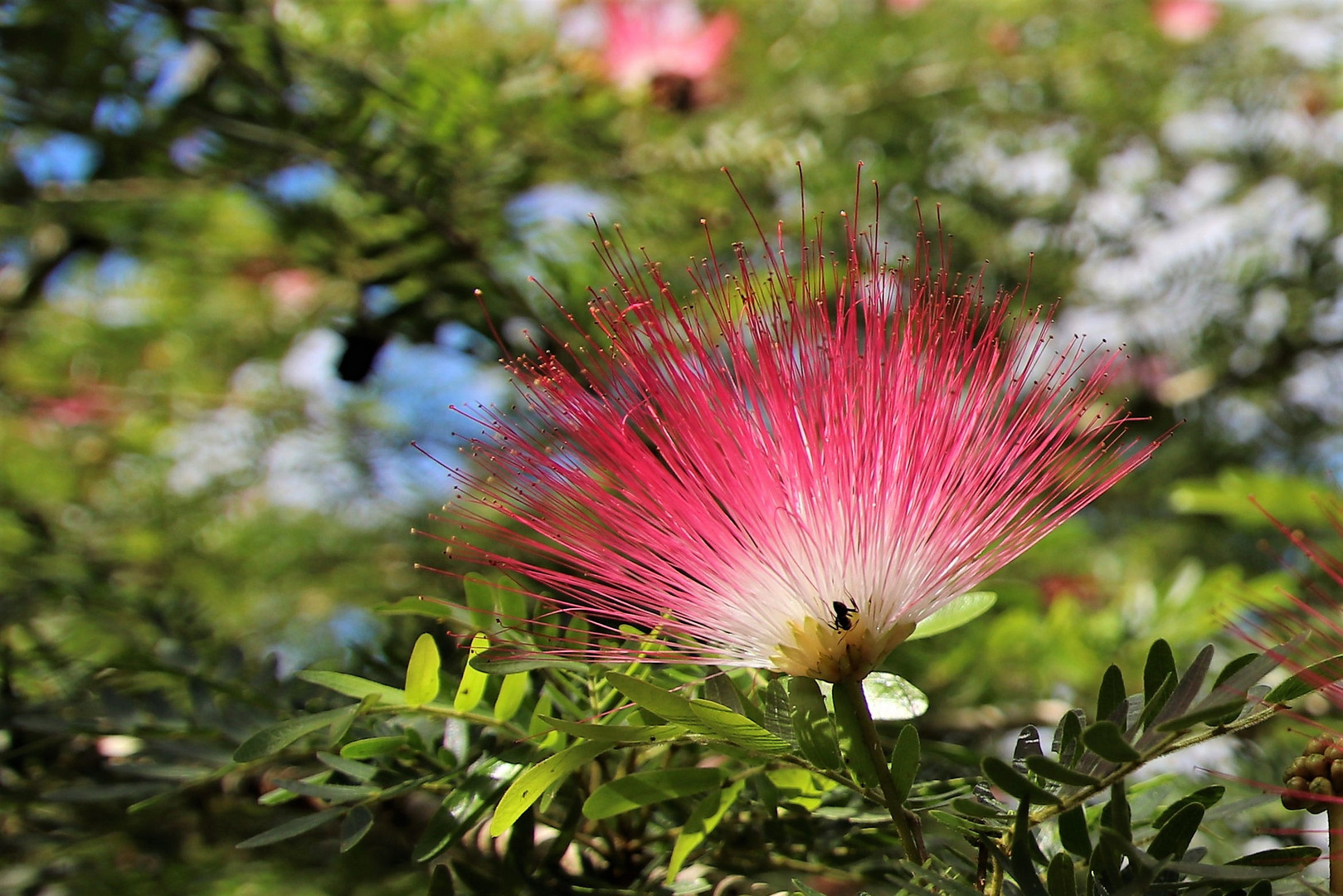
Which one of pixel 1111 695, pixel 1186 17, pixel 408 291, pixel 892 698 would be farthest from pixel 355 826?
pixel 1186 17

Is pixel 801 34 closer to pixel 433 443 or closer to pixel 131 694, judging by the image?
pixel 433 443

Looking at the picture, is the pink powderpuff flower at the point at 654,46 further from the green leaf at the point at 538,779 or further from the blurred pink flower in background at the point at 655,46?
the green leaf at the point at 538,779

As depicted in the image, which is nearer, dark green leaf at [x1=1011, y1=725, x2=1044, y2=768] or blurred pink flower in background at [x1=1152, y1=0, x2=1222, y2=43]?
dark green leaf at [x1=1011, y1=725, x2=1044, y2=768]

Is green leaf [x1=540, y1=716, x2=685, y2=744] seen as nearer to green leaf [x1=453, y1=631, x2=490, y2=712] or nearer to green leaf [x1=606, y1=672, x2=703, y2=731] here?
green leaf [x1=606, y1=672, x2=703, y2=731]

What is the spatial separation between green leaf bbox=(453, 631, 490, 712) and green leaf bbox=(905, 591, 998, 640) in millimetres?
398

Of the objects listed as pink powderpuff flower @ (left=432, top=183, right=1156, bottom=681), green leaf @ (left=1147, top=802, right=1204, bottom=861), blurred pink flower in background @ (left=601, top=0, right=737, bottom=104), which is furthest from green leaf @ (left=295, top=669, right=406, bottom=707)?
blurred pink flower in background @ (left=601, top=0, right=737, bottom=104)

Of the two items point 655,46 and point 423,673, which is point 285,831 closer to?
point 423,673

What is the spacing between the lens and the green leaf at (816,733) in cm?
72

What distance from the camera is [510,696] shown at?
0.84 metres

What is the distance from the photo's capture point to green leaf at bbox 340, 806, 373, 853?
2.51 ft

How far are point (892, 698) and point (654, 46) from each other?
8.94ft

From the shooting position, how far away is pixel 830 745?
28.4 inches

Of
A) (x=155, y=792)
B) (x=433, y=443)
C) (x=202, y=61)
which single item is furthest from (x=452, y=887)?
(x=433, y=443)

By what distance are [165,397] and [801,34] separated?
2314 millimetres
